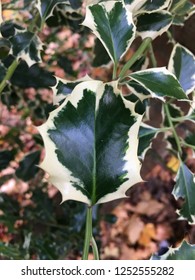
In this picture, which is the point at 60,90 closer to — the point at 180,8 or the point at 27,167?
the point at 180,8

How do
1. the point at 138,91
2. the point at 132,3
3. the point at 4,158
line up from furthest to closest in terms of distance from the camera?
the point at 4,158
the point at 138,91
the point at 132,3

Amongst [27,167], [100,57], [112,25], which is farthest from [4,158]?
[112,25]

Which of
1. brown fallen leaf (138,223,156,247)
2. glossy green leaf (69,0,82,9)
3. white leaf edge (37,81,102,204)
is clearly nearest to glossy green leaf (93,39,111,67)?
glossy green leaf (69,0,82,9)

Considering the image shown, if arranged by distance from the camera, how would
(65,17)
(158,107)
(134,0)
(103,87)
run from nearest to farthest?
(103,87), (134,0), (65,17), (158,107)

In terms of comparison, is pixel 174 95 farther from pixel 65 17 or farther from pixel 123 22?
pixel 65 17

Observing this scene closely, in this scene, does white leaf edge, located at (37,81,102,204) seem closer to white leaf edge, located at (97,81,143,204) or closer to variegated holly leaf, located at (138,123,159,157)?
white leaf edge, located at (97,81,143,204)
